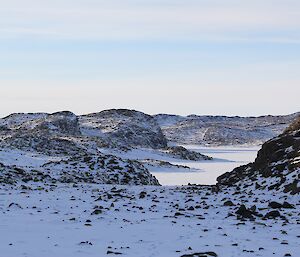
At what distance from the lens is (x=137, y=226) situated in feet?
49.5

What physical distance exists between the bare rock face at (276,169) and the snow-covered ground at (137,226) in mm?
1318

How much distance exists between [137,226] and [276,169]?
11423mm

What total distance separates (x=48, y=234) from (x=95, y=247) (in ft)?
6.58

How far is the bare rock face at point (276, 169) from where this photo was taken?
22.1 meters

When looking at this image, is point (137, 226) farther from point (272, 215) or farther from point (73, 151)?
point (73, 151)

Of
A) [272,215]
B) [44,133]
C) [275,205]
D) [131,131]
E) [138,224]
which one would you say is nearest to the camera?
[138,224]

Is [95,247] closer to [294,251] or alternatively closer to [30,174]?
[294,251]

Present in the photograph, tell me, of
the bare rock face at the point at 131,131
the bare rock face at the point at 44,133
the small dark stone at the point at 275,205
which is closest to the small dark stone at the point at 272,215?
the small dark stone at the point at 275,205

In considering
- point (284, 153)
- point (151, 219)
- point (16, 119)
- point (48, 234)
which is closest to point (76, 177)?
point (284, 153)

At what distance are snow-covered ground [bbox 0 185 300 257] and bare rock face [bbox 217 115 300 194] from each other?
1.32m

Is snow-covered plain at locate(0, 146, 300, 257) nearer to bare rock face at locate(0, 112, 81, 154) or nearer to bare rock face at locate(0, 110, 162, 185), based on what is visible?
bare rock face at locate(0, 110, 162, 185)

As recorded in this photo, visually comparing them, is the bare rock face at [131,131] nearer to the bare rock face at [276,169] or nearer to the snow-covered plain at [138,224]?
the bare rock face at [276,169]

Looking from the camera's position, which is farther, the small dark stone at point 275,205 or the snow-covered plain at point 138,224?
the small dark stone at point 275,205

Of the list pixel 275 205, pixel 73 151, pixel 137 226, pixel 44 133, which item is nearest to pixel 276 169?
pixel 275 205
